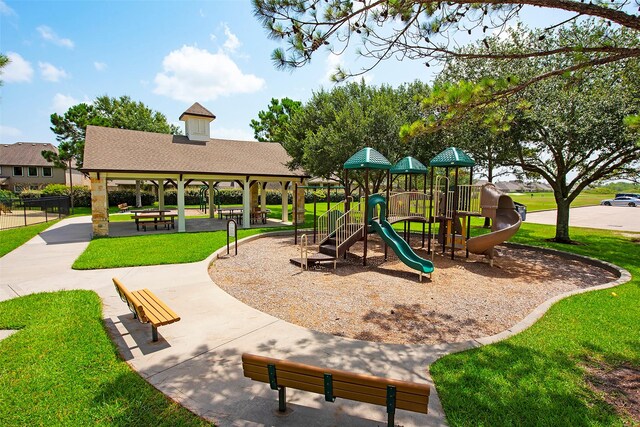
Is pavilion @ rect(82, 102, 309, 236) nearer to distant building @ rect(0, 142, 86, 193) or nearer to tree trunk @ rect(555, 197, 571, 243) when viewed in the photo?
tree trunk @ rect(555, 197, 571, 243)

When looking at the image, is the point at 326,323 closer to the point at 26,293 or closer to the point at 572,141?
the point at 26,293

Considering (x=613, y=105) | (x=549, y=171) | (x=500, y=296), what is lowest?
(x=500, y=296)

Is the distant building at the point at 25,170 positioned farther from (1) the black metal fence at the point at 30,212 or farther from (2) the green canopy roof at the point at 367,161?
(2) the green canopy roof at the point at 367,161

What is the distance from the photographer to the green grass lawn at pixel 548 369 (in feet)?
11.5

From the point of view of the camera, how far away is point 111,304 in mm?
6809

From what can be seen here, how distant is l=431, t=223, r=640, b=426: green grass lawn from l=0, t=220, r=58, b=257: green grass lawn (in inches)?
562

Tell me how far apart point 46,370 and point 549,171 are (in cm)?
1977

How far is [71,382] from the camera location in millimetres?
4008

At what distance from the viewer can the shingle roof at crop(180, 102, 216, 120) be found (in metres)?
22.7

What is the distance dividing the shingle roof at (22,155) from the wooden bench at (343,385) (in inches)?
2039

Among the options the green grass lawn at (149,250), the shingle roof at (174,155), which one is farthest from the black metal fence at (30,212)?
the green grass lawn at (149,250)

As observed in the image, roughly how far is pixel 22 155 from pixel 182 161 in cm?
3855

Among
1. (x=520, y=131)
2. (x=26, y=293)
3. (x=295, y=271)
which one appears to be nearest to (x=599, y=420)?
(x=295, y=271)

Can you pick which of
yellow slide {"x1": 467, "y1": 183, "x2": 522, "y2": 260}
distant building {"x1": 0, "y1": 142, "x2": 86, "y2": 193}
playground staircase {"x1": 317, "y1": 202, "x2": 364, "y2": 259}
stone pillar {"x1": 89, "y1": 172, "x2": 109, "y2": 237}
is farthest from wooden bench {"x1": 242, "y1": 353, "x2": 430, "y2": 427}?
distant building {"x1": 0, "y1": 142, "x2": 86, "y2": 193}
